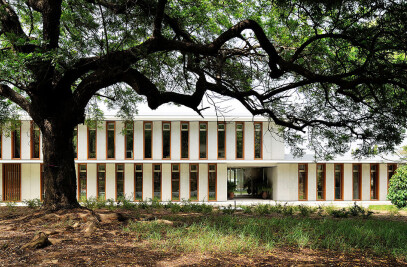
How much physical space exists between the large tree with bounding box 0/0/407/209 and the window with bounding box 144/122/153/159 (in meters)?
10.3

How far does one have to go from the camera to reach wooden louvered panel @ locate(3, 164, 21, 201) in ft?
70.4

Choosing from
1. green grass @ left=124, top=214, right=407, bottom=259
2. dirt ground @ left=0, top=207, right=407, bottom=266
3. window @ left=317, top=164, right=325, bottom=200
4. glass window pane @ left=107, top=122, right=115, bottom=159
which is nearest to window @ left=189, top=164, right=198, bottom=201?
glass window pane @ left=107, top=122, right=115, bottom=159

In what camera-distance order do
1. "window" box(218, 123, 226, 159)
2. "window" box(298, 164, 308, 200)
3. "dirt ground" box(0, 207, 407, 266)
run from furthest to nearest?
"window" box(298, 164, 308, 200), "window" box(218, 123, 226, 159), "dirt ground" box(0, 207, 407, 266)

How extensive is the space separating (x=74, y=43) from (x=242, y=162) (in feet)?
49.7

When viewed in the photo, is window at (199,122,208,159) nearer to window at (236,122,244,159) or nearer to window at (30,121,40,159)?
window at (236,122,244,159)

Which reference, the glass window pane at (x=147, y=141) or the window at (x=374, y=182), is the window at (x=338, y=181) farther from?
the glass window pane at (x=147, y=141)

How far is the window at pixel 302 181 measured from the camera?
2277 centimetres

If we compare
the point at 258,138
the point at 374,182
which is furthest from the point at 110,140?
the point at 374,182

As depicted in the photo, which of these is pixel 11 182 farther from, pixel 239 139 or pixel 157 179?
pixel 239 139

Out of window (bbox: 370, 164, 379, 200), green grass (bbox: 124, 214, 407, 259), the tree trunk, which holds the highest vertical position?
the tree trunk

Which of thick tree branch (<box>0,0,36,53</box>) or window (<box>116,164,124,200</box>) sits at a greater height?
thick tree branch (<box>0,0,36,53</box>)

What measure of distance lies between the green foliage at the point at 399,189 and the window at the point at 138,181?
13.7 meters

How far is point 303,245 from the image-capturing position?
596cm

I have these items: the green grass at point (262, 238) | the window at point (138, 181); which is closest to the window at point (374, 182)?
the window at point (138, 181)
